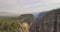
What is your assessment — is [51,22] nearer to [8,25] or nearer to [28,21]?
[28,21]

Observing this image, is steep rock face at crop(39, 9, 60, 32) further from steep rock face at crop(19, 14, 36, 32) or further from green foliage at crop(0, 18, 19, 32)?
green foliage at crop(0, 18, 19, 32)

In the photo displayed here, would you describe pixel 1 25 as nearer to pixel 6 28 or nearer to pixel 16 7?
pixel 6 28

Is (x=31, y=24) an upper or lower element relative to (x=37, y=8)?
lower

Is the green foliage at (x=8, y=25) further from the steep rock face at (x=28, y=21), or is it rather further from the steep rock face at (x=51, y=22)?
the steep rock face at (x=51, y=22)

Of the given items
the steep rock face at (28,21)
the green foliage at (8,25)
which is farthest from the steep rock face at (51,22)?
the green foliage at (8,25)

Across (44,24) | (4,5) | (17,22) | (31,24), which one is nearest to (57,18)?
(44,24)
